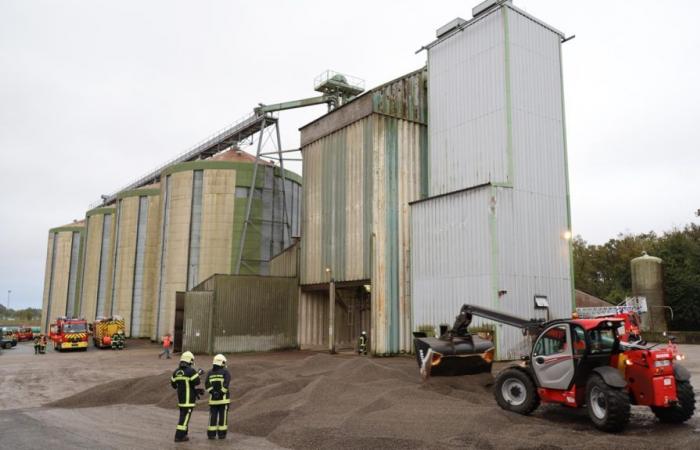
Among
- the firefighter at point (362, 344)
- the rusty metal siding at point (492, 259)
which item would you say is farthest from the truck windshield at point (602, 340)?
the firefighter at point (362, 344)

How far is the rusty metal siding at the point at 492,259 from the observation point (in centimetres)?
2273

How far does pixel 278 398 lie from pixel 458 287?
12.0m

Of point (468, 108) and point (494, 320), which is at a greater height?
point (468, 108)

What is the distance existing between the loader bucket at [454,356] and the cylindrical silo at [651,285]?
104 feet

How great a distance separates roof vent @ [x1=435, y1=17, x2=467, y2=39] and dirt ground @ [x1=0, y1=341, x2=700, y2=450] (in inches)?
689

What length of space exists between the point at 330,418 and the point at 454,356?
4.64 m

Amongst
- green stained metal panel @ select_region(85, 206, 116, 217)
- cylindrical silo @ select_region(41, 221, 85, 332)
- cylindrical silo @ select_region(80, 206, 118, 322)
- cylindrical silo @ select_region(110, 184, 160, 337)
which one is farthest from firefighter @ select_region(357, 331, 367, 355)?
cylindrical silo @ select_region(41, 221, 85, 332)

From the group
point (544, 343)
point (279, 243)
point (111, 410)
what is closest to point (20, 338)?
point (279, 243)

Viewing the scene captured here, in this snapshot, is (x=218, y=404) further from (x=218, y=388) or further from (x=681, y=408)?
(x=681, y=408)

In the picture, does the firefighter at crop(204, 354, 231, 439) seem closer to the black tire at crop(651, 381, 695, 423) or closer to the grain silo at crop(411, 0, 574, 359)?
the black tire at crop(651, 381, 695, 423)

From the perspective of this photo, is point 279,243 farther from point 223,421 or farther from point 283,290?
point 223,421

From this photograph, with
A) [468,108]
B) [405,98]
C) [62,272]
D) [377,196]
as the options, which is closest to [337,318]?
[377,196]

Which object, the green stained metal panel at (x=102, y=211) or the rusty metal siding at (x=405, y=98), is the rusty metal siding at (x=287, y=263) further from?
the green stained metal panel at (x=102, y=211)

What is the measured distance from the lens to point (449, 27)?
92.5ft
